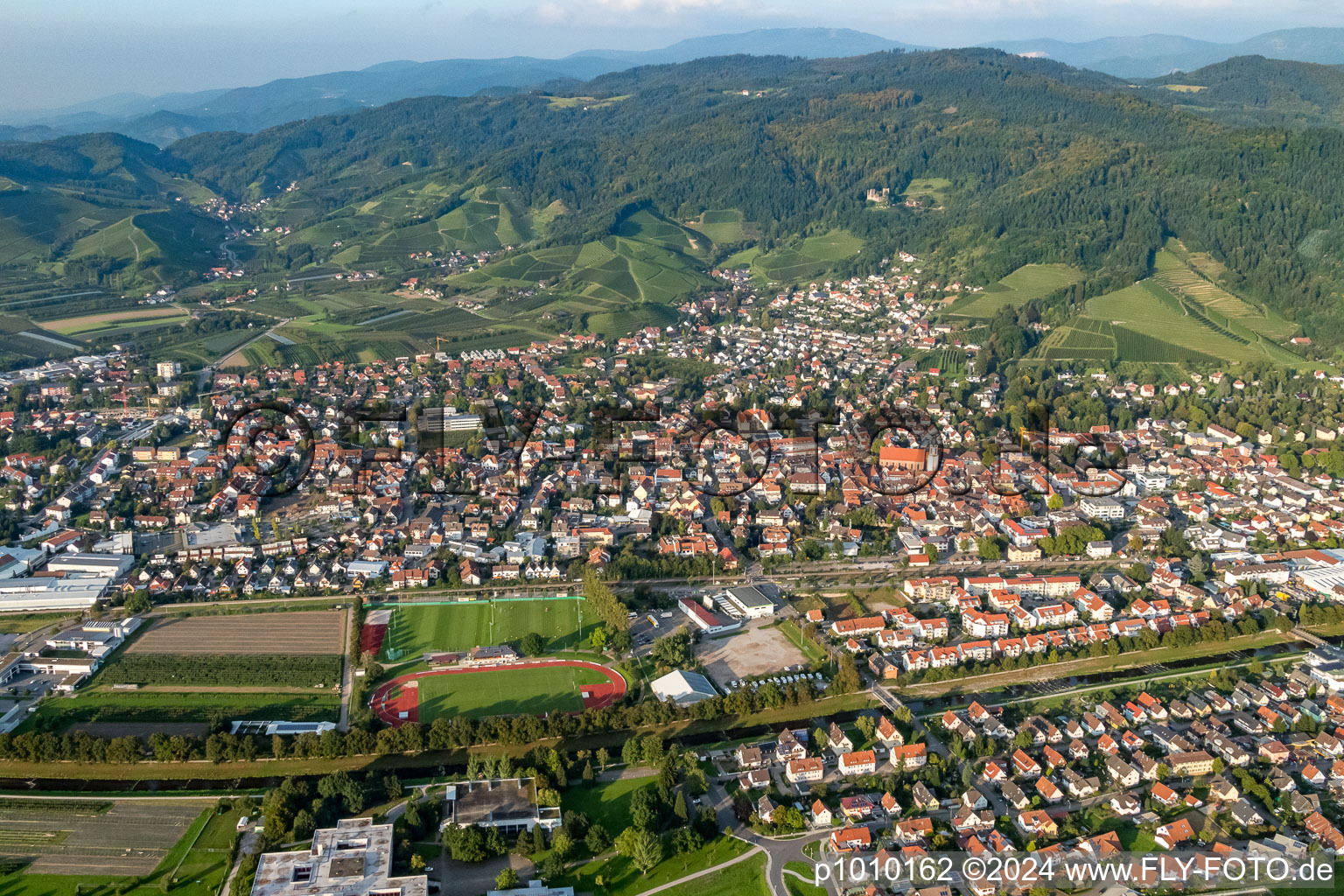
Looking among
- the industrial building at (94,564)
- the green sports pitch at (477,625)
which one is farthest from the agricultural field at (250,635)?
the industrial building at (94,564)

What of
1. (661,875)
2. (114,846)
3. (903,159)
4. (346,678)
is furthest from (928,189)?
(114,846)

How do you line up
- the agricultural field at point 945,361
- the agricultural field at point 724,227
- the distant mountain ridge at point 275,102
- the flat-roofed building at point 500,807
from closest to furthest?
the flat-roofed building at point 500,807 → the agricultural field at point 945,361 → the agricultural field at point 724,227 → the distant mountain ridge at point 275,102

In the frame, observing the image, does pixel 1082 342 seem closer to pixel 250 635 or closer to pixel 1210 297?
pixel 1210 297

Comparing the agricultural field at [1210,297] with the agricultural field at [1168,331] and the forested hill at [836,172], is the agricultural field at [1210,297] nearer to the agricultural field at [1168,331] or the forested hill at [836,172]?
the agricultural field at [1168,331]

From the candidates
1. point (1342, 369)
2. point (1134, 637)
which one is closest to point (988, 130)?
point (1342, 369)

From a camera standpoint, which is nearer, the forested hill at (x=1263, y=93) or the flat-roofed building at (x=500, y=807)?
the flat-roofed building at (x=500, y=807)

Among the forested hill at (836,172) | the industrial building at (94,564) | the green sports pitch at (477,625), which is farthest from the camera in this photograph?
the forested hill at (836,172)
